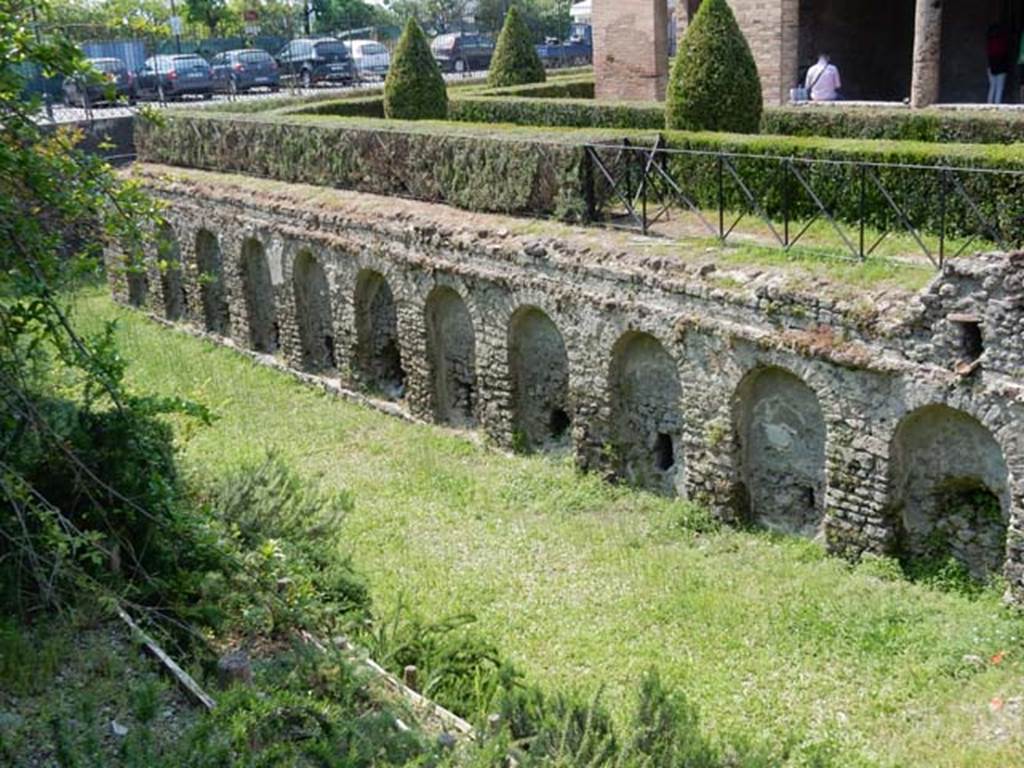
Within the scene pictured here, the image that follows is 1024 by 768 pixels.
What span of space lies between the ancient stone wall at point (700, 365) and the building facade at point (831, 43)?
7.89m

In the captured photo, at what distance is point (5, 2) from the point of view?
26.2 feet

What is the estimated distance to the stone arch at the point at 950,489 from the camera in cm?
1038

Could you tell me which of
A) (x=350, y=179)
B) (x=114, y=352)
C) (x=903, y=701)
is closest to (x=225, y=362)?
(x=350, y=179)

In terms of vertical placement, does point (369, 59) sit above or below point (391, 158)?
above

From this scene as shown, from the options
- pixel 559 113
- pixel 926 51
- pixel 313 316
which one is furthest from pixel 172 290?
pixel 926 51

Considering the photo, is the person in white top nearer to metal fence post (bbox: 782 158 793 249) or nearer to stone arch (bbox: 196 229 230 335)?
metal fence post (bbox: 782 158 793 249)

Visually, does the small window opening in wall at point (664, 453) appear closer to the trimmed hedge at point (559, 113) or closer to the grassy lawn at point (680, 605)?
the grassy lawn at point (680, 605)

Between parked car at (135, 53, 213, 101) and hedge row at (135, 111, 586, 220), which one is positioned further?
parked car at (135, 53, 213, 101)

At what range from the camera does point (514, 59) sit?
24.9m

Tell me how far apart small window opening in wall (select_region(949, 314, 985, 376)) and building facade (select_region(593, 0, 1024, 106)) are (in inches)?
480

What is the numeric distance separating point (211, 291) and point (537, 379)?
26.9 feet

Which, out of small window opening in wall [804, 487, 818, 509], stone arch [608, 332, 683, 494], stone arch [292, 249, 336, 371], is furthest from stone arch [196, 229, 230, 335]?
small window opening in wall [804, 487, 818, 509]

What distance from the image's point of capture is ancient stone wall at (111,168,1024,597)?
10.2m

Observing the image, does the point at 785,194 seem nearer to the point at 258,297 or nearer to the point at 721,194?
the point at 721,194
